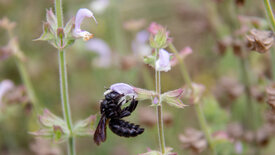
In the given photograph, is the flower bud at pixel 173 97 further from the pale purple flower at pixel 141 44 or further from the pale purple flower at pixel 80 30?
the pale purple flower at pixel 141 44

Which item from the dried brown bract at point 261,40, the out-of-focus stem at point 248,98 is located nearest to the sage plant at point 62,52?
the dried brown bract at point 261,40

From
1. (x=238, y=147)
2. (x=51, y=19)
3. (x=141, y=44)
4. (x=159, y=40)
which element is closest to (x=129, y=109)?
(x=159, y=40)

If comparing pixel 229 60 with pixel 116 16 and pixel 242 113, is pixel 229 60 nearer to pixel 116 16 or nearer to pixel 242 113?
pixel 242 113

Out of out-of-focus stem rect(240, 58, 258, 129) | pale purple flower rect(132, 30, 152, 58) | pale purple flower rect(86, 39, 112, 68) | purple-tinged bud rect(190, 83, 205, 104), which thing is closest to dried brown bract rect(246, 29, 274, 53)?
purple-tinged bud rect(190, 83, 205, 104)

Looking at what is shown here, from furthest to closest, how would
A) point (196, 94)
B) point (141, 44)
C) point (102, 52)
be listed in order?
point (102, 52), point (141, 44), point (196, 94)

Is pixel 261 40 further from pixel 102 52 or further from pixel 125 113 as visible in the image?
pixel 102 52

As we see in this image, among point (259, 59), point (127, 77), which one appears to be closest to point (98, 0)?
point (127, 77)

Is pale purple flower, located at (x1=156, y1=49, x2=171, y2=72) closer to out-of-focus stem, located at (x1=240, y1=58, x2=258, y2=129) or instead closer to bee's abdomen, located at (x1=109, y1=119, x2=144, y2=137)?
bee's abdomen, located at (x1=109, y1=119, x2=144, y2=137)
